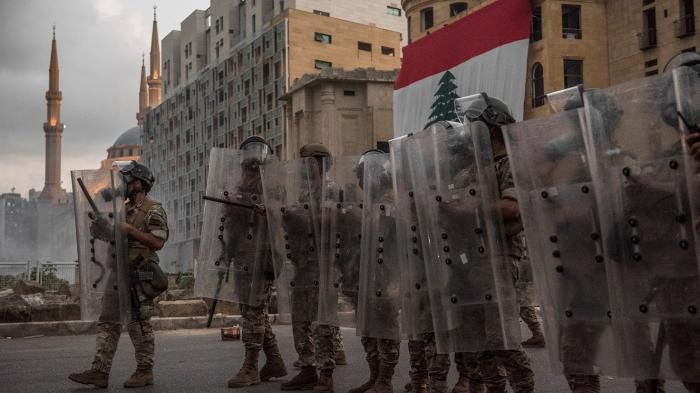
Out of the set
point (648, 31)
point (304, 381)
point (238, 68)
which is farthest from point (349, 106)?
point (304, 381)

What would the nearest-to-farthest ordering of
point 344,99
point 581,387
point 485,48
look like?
point 581,387, point 485,48, point 344,99

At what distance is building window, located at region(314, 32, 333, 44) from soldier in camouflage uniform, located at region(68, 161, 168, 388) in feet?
143

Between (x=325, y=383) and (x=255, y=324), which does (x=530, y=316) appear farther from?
(x=255, y=324)

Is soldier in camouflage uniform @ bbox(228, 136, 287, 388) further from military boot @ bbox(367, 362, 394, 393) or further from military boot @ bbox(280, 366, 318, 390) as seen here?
military boot @ bbox(367, 362, 394, 393)

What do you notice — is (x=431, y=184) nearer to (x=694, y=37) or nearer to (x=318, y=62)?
(x=694, y=37)

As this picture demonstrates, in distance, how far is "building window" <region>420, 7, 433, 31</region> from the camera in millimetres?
39219

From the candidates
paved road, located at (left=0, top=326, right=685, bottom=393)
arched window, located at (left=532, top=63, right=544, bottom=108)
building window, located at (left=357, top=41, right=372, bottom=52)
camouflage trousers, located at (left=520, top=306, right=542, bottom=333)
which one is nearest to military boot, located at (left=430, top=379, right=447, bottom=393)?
paved road, located at (left=0, top=326, right=685, bottom=393)

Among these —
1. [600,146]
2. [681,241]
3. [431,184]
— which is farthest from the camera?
[431,184]

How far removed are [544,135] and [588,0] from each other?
28.4m

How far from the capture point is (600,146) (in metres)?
3.89

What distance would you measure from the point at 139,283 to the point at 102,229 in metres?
0.55

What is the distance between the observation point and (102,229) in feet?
22.1

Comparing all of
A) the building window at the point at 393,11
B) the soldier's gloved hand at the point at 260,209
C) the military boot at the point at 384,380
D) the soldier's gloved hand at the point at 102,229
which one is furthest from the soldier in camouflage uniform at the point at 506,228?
the building window at the point at 393,11

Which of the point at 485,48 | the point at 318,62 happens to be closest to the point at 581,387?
the point at 485,48
